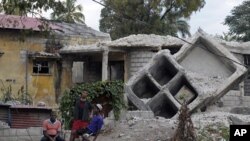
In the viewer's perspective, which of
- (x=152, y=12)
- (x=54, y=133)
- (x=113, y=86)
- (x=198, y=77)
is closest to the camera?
(x=54, y=133)

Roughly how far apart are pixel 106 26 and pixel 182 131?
23.8 meters

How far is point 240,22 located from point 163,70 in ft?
51.5

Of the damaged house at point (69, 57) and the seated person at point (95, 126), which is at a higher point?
the damaged house at point (69, 57)

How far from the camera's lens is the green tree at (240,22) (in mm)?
30953

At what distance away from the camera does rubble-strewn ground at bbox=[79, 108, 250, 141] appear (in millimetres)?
12125

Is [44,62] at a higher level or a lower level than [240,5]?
lower

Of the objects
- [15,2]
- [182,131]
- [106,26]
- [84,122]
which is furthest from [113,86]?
[106,26]

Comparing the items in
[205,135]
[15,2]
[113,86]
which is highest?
[15,2]

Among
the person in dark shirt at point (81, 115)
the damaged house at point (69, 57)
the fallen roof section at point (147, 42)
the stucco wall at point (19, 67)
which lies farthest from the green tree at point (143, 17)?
the person in dark shirt at point (81, 115)

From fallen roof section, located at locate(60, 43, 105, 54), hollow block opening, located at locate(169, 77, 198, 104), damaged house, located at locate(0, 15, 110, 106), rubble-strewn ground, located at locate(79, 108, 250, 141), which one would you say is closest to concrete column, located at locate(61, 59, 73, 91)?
damaged house, located at locate(0, 15, 110, 106)

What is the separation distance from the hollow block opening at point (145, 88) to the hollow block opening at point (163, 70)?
0.32 metres

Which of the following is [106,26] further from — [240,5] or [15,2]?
[15,2]

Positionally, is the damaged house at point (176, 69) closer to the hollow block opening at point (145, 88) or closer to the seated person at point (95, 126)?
the hollow block opening at point (145, 88)

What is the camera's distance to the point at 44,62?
22406 mm
